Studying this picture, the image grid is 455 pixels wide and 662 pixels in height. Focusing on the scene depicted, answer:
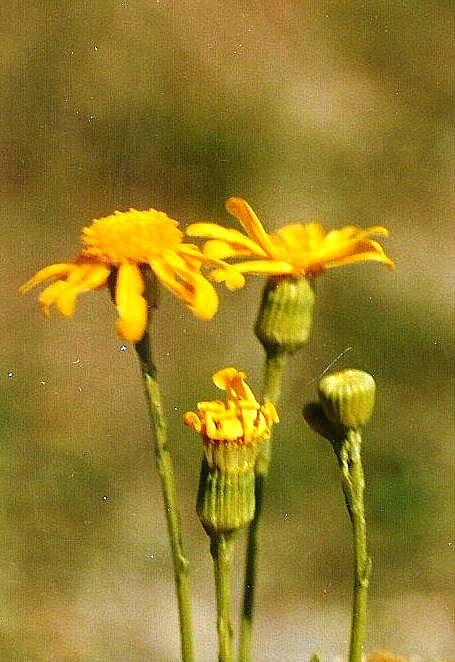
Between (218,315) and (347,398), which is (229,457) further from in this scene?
(218,315)

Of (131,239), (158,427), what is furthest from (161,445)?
(131,239)

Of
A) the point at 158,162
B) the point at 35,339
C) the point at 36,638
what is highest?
the point at 158,162

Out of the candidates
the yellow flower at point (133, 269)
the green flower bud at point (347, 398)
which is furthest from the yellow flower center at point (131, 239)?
the green flower bud at point (347, 398)

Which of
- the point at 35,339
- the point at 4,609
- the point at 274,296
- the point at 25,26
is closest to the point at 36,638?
the point at 4,609

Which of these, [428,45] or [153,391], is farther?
[428,45]

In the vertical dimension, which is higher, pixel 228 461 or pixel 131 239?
pixel 131 239

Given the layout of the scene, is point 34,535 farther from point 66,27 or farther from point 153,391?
point 66,27
